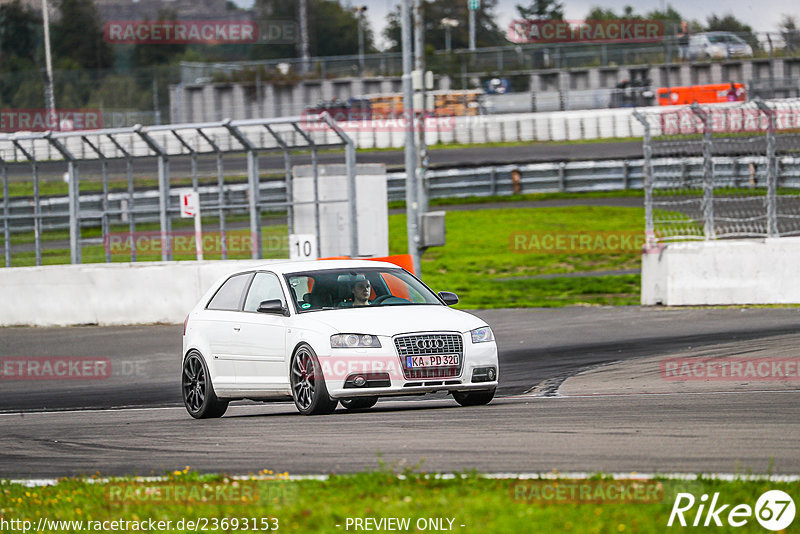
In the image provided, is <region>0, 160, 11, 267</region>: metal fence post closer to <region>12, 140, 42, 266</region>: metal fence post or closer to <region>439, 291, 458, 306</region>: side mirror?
<region>12, 140, 42, 266</region>: metal fence post

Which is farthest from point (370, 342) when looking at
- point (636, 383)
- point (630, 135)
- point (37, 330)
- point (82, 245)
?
point (630, 135)

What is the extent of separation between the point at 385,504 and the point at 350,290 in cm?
528

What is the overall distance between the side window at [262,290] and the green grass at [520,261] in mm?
10727

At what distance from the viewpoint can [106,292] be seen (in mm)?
21406

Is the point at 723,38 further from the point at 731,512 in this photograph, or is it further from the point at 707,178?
the point at 731,512

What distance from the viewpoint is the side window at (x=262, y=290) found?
11.2 metres

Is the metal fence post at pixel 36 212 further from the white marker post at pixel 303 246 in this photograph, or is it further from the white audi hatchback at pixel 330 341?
the white audi hatchback at pixel 330 341

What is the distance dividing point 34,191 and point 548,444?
18022 mm

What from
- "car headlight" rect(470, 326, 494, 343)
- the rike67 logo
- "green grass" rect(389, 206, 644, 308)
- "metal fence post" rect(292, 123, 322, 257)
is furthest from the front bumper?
"green grass" rect(389, 206, 644, 308)

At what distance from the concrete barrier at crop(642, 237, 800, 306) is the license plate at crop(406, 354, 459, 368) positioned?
9761 mm

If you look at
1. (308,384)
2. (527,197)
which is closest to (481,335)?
(308,384)

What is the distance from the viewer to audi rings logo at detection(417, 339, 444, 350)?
400 inches

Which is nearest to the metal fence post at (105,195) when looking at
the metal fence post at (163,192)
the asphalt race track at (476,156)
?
the metal fence post at (163,192)

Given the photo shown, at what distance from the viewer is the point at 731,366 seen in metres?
12.8
